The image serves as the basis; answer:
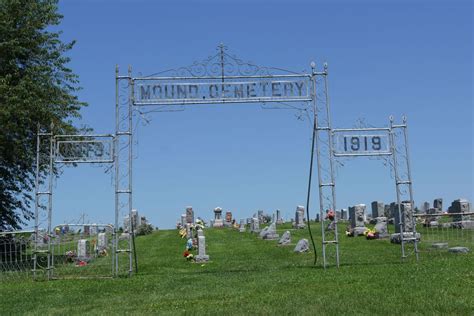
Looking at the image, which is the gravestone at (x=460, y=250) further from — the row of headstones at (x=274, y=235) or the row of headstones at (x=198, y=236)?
the row of headstones at (x=198, y=236)

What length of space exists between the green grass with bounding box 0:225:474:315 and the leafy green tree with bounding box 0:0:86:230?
656 cm

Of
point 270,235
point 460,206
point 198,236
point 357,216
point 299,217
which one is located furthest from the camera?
point 299,217

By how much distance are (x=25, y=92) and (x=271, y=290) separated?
1276 cm

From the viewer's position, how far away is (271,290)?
11.3m

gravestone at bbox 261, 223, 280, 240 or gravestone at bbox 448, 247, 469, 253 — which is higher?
gravestone at bbox 261, 223, 280, 240

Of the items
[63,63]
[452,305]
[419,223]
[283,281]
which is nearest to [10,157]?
[63,63]

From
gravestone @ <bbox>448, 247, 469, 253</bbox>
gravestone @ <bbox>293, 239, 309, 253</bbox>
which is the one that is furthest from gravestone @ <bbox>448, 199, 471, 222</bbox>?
gravestone @ <bbox>448, 247, 469, 253</bbox>

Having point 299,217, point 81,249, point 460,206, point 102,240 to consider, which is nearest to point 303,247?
point 81,249

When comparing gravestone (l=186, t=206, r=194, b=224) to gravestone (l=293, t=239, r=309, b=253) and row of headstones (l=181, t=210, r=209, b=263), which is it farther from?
gravestone (l=293, t=239, r=309, b=253)

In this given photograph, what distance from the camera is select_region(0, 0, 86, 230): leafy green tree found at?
19.8 meters

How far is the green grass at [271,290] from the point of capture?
30.5ft

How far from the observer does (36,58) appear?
22062 mm

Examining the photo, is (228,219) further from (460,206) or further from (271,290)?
(271,290)

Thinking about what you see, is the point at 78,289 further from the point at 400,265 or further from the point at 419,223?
the point at 419,223
